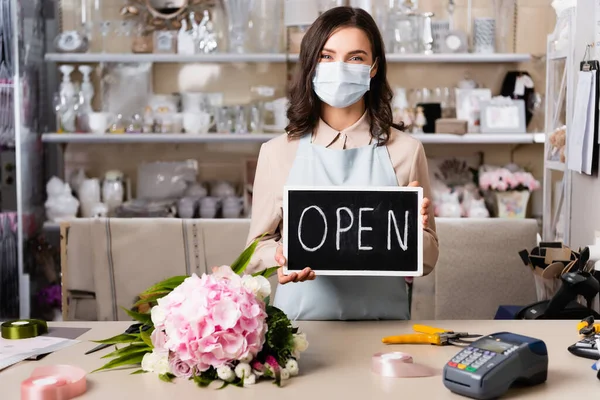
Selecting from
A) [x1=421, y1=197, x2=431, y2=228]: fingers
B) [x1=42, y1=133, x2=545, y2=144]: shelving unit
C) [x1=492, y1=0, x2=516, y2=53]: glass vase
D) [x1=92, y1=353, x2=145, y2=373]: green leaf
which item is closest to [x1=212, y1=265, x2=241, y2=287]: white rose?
[x1=92, y1=353, x2=145, y2=373]: green leaf

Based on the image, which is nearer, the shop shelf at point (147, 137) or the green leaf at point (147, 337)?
the green leaf at point (147, 337)

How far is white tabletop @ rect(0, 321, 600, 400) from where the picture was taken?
4.50 feet

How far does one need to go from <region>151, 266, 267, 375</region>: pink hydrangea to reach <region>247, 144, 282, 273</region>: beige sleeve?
496 mm

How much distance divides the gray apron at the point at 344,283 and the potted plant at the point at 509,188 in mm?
2363

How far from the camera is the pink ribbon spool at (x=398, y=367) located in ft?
4.78

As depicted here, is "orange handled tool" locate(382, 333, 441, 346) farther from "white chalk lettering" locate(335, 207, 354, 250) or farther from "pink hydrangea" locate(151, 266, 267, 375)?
"pink hydrangea" locate(151, 266, 267, 375)

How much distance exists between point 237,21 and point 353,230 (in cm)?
285

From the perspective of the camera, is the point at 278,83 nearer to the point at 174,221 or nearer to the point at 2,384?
the point at 174,221

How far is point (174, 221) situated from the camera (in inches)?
109

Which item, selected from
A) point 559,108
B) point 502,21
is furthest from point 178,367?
point 502,21

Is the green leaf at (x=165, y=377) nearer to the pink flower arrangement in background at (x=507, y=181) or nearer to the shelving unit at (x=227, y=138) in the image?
the shelving unit at (x=227, y=138)

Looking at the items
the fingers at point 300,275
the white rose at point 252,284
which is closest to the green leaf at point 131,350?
the white rose at point 252,284

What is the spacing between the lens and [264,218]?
2.00m

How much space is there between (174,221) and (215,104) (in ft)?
5.85
